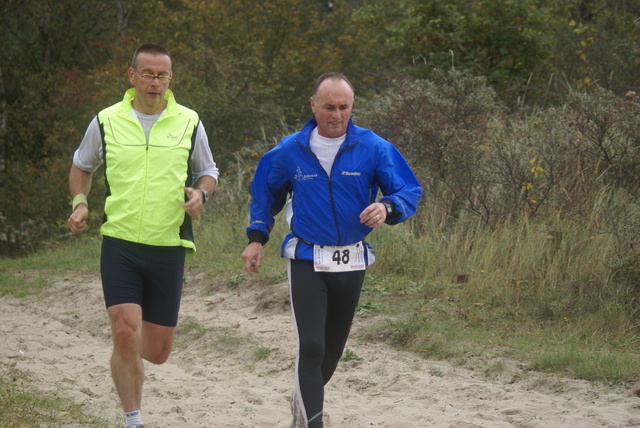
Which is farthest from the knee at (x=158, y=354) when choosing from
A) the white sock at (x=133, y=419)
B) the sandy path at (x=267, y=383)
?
the sandy path at (x=267, y=383)

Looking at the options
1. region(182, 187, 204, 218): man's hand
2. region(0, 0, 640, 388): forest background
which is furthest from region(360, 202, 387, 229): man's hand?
region(0, 0, 640, 388): forest background

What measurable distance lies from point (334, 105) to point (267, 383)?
309 cm

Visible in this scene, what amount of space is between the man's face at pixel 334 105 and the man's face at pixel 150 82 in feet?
3.21

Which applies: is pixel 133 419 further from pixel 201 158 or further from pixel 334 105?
pixel 334 105

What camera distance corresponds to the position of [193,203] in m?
5.12

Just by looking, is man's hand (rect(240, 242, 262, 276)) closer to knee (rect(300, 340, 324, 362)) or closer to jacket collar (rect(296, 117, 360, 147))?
knee (rect(300, 340, 324, 362))

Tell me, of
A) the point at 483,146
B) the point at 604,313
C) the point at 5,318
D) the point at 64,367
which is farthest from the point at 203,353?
the point at 483,146

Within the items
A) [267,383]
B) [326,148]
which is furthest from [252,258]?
[267,383]

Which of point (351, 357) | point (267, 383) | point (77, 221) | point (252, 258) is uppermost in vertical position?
point (77, 221)

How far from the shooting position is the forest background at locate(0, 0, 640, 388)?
852 cm

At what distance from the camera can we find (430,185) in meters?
11.0

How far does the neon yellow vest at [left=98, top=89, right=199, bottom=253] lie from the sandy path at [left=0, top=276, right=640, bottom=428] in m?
1.46

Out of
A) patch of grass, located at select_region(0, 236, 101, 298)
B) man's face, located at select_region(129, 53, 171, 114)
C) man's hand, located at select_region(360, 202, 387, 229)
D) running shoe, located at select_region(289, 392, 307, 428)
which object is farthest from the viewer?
patch of grass, located at select_region(0, 236, 101, 298)

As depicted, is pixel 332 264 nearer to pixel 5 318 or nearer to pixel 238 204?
pixel 5 318
